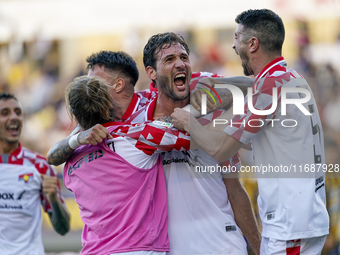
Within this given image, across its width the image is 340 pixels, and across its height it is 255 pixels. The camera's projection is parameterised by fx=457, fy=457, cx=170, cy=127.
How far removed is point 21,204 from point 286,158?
3025 mm

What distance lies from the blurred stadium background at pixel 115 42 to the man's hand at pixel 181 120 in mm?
5428

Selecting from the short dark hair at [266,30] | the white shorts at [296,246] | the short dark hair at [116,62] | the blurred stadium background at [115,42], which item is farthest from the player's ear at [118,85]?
the blurred stadium background at [115,42]

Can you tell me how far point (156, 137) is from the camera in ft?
10.2

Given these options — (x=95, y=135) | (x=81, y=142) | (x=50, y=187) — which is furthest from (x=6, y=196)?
(x=95, y=135)

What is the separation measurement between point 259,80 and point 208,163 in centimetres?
76

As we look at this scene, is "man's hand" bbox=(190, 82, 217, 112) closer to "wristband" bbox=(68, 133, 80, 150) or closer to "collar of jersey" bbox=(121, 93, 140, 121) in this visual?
"collar of jersey" bbox=(121, 93, 140, 121)

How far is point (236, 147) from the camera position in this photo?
307 cm

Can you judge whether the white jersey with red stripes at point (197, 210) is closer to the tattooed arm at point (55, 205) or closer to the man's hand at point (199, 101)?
the man's hand at point (199, 101)

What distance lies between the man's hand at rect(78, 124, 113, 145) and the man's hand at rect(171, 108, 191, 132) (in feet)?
1.52

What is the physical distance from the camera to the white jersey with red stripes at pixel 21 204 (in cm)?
473

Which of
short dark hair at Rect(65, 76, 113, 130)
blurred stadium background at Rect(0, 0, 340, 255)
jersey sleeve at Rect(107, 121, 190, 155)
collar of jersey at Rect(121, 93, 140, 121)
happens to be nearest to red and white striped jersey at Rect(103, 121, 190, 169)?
jersey sleeve at Rect(107, 121, 190, 155)

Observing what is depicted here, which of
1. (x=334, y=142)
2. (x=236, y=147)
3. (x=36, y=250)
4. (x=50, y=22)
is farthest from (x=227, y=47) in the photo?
(x=236, y=147)

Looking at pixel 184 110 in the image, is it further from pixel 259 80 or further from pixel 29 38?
pixel 29 38

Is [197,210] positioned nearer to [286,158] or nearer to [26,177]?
[286,158]
